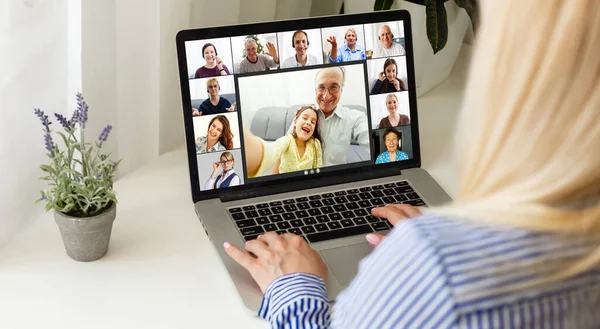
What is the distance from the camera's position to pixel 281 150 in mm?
1065

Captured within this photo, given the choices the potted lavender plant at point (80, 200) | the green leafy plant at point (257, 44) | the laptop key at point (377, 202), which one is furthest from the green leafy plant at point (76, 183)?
the laptop key at point (377, 202)

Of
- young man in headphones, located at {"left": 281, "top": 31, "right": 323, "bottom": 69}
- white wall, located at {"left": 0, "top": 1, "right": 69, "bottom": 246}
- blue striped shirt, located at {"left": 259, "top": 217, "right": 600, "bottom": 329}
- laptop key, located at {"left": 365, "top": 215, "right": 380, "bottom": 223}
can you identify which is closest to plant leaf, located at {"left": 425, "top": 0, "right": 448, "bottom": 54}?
young man in headphones, located at {"left": 281, "top": 31, "right": 323, "bottom": 69}

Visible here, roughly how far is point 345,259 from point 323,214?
0.10 m

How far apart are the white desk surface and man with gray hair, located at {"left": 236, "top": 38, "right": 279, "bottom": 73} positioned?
206mm

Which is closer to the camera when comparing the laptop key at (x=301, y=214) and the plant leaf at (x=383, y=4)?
the laptop key at (x=301, y=214)

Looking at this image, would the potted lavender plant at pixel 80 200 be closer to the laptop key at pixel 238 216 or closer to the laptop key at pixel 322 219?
the laptop key at pixel 238 216

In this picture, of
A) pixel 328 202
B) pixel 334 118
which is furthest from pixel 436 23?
pixel 328 202

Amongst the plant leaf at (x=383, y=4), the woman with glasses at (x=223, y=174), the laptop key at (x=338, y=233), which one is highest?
the plant leaf at (x=383, y=4)

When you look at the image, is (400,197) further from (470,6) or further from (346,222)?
(470,6)

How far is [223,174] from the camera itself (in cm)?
104

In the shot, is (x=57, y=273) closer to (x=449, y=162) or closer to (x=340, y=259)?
(x=340, y=259)

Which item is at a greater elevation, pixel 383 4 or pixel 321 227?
pixel 383 4

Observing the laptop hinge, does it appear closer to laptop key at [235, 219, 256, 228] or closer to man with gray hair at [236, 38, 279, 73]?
laptop key at [235, 219, 256, 228]

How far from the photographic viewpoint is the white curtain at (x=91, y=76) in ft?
3.00
